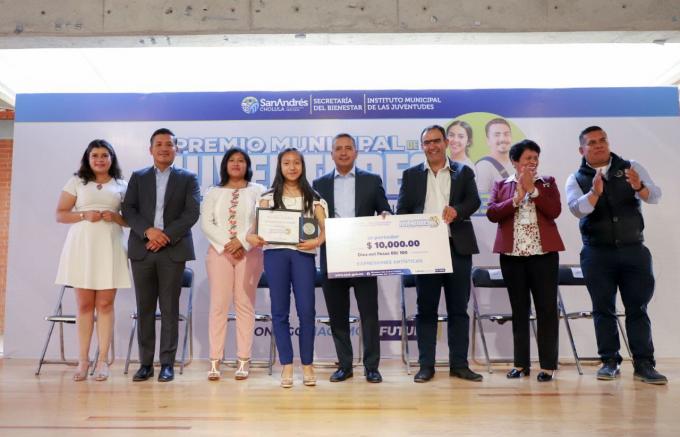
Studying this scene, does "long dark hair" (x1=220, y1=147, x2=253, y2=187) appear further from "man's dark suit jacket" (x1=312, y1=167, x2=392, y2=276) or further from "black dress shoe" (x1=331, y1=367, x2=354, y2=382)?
"black dress shoe" (x1=331, y1=367, x2=354, y2=382)

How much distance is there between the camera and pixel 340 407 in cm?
313

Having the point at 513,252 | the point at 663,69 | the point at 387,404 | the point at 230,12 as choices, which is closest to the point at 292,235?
the point at 387,404

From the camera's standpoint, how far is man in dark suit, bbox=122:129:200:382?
412 centimetres

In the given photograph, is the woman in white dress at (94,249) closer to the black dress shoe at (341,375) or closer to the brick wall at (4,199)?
the black dress shoe at (341,375)

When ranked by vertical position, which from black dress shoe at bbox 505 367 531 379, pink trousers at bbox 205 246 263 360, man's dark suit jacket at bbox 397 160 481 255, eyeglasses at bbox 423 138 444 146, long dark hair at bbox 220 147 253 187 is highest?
eyeglasses at bbox 423 138 444 146

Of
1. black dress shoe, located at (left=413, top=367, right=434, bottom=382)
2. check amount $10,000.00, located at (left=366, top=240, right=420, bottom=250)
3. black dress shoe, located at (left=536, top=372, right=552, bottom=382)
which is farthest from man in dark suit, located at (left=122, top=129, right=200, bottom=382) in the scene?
black dress shoe, located at (left=536, top=372, right=552, bottom=382)

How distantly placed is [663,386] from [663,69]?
4.09 m

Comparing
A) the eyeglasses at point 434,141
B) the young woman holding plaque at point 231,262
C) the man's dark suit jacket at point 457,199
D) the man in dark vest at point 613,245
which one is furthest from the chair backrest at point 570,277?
the young woman holding plaque at point 231,262

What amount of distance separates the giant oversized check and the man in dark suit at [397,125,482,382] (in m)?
0.17

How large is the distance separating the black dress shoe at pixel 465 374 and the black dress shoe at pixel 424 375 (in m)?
0.18

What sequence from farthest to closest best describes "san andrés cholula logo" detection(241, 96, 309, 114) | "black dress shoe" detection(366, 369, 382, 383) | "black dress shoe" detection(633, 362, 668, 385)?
"san andrés cholula logo" detection(241, 96, 309, 114) → "black dress shoe" detection(366, 369, 382, 383) → "black dress shoe" detection(633, 362, 668, 385)

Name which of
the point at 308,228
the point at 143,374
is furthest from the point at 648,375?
the point at 143,374

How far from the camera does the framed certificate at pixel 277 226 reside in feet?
12.6

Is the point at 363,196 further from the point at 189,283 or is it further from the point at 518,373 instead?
the point at 189,283
